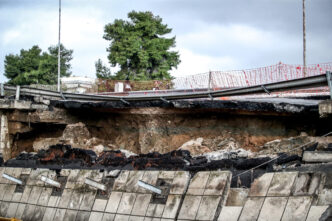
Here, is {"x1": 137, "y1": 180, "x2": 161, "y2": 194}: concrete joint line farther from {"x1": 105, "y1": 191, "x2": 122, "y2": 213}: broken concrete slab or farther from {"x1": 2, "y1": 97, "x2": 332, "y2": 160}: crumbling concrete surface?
{"x1": 2, "y1": 97, "x2": 332, "y2": 160}: crumbling concrete surface

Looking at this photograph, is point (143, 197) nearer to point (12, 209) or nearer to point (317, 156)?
point (317, 156)

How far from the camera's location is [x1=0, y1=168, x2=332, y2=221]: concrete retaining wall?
263 inches

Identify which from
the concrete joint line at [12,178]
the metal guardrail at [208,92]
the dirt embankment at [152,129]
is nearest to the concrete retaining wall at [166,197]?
the concrete joint line at [12,178]

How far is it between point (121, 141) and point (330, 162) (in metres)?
6.51

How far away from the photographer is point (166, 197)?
823 centimetres

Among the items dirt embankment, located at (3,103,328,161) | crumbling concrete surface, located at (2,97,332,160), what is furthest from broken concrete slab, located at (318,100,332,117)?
dirt embankment, located at (3,103,328,161)

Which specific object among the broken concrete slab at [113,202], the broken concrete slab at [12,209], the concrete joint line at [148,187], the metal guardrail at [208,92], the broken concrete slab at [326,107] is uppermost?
the metal guardrail at [208,92]

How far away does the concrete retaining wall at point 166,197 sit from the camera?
22.0ft

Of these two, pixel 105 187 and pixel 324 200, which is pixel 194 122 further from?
pixel 324 200

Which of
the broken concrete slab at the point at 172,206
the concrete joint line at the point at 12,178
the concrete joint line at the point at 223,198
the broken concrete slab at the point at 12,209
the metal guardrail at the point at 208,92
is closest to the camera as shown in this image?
the concrete joint line at the point at 223,198

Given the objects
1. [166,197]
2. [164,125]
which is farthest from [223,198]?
[164,125]

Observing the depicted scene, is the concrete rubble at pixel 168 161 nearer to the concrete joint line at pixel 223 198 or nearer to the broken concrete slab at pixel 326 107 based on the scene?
the concrete joint line at pixel 223 198

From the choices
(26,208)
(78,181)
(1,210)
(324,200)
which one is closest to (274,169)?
(324,200)

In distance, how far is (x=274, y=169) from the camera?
7.74m
